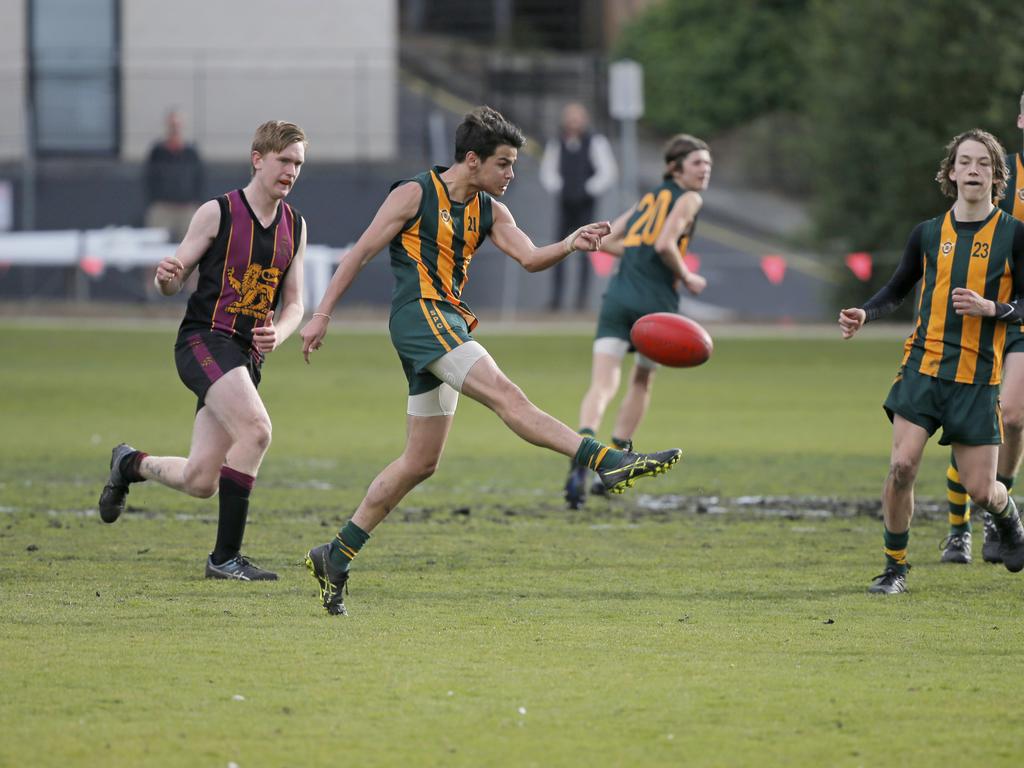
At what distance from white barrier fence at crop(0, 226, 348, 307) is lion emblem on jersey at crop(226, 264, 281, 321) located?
55.7ft

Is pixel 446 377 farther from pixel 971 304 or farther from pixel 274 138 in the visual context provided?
pixel 971 304

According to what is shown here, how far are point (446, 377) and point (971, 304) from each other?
213 centimetres

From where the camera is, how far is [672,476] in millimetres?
11805

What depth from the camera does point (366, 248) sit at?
6871 mm

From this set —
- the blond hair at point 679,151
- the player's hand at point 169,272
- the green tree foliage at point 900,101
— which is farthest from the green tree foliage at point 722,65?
the player's hand at point 169,272

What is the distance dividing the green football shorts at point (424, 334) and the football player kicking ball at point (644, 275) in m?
3.72

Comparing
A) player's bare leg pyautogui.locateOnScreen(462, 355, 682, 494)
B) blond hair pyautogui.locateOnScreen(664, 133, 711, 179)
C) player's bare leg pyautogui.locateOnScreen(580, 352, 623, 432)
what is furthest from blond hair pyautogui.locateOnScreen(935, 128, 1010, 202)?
player's bare leg pyautogui.locateOnScreen(580, 352, 623, 432)

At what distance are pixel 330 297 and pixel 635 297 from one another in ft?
13.8

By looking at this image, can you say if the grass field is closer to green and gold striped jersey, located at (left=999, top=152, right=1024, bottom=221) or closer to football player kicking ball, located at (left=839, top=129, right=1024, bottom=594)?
football player kicking ball, located at (left=839, top=129, right=1024, bottom=594)

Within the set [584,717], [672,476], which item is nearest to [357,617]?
[584,717]

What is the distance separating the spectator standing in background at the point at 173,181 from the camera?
24.7 meters

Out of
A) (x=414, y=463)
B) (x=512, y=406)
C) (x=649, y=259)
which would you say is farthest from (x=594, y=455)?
(x=649, y=259)

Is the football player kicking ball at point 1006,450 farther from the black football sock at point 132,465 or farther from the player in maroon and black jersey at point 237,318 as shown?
the black football sock at point 132,465

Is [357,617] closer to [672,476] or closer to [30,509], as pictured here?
[30,509]
